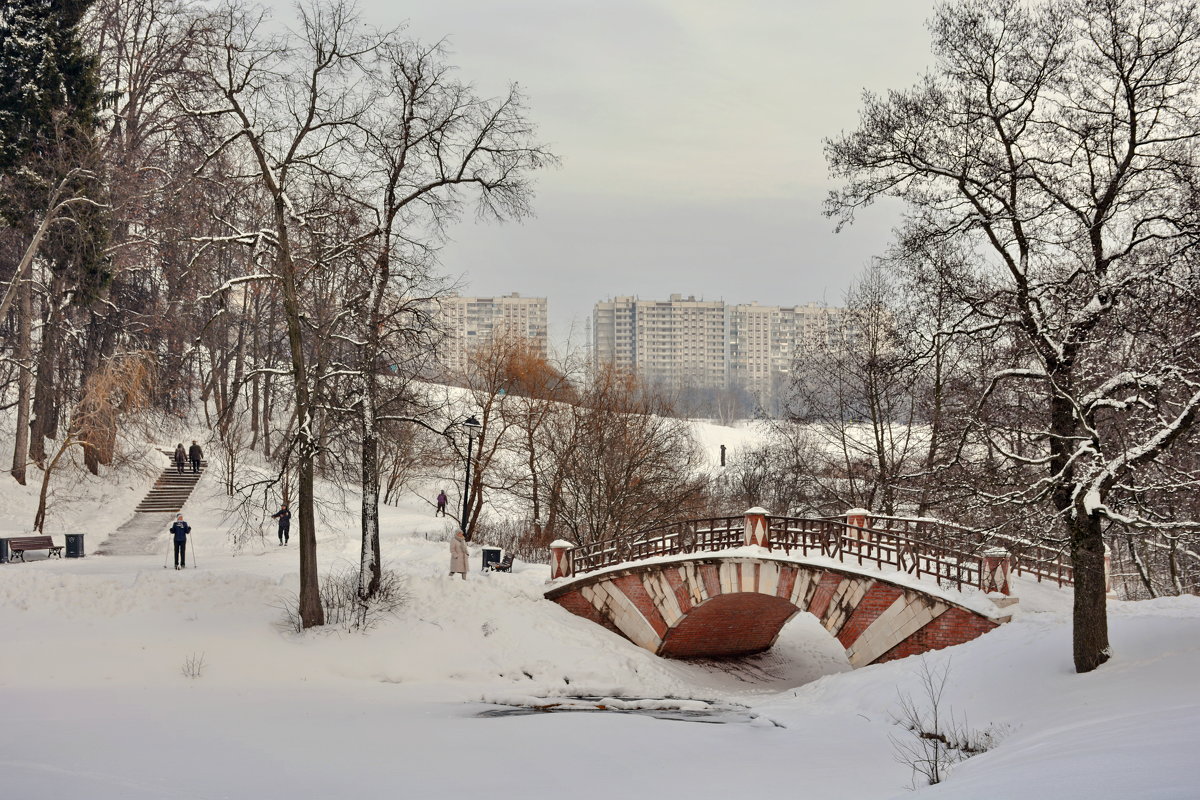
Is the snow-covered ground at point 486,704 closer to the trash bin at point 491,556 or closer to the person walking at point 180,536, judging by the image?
the person walking at point 180,536

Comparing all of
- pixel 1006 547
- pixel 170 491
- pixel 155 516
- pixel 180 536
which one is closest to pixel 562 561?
pixel 180 536

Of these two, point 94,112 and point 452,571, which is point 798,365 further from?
point 94,112

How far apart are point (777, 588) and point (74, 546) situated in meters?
17.5

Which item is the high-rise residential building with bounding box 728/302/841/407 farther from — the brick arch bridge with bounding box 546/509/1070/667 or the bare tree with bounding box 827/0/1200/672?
the bare tree with bounding box 827/0/1200/672

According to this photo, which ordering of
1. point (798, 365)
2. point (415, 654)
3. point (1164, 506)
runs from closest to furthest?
point (1164, 506) → point (415, 654) → point (798, 365)

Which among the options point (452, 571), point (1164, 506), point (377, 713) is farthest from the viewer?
point (452, 571)

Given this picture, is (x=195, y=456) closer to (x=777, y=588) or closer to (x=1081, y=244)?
(x=777, y=588)

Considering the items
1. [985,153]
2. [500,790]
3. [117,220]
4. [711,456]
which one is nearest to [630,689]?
[500,790]

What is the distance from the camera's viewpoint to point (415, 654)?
18391mm

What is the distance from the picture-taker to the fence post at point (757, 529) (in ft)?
65.9

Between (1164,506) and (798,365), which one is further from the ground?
(798,365)

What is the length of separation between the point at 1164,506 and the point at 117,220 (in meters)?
27.7

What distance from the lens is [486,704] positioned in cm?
1689

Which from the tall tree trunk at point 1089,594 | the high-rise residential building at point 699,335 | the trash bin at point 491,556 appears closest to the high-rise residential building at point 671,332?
the high-rise residential building at point 699,335
